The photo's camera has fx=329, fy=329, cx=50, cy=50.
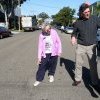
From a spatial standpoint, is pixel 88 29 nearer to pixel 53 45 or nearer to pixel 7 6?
pixel 53 45

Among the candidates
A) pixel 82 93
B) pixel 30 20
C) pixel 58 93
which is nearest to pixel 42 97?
pixel 58 93

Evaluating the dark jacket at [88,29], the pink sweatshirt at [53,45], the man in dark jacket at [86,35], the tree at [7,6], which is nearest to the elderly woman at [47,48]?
the pink sweatshirt at [53,45]

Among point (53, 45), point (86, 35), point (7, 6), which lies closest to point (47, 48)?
point (53, 45)

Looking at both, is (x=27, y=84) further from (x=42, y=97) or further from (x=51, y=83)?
(x=42, y=97)

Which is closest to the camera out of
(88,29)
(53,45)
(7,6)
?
(88,29)

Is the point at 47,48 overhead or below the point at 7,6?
below

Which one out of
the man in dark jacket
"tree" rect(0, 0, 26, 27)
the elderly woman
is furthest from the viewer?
"tree" rect(0, 0, 26, 27)

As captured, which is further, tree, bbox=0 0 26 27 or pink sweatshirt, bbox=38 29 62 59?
tree, bbox=0 0 26 27

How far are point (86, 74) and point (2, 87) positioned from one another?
3062 millimetres

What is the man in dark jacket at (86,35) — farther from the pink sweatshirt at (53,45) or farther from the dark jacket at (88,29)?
the pink sweatshirt at (53,45)

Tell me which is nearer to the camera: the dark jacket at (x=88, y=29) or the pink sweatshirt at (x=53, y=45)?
the dark jacket at (x=88, y=29)

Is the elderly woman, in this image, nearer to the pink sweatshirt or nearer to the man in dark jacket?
the pink sweatshirt

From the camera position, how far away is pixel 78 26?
8359 millimetres

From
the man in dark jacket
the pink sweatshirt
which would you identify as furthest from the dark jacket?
the pink sweatshirt
